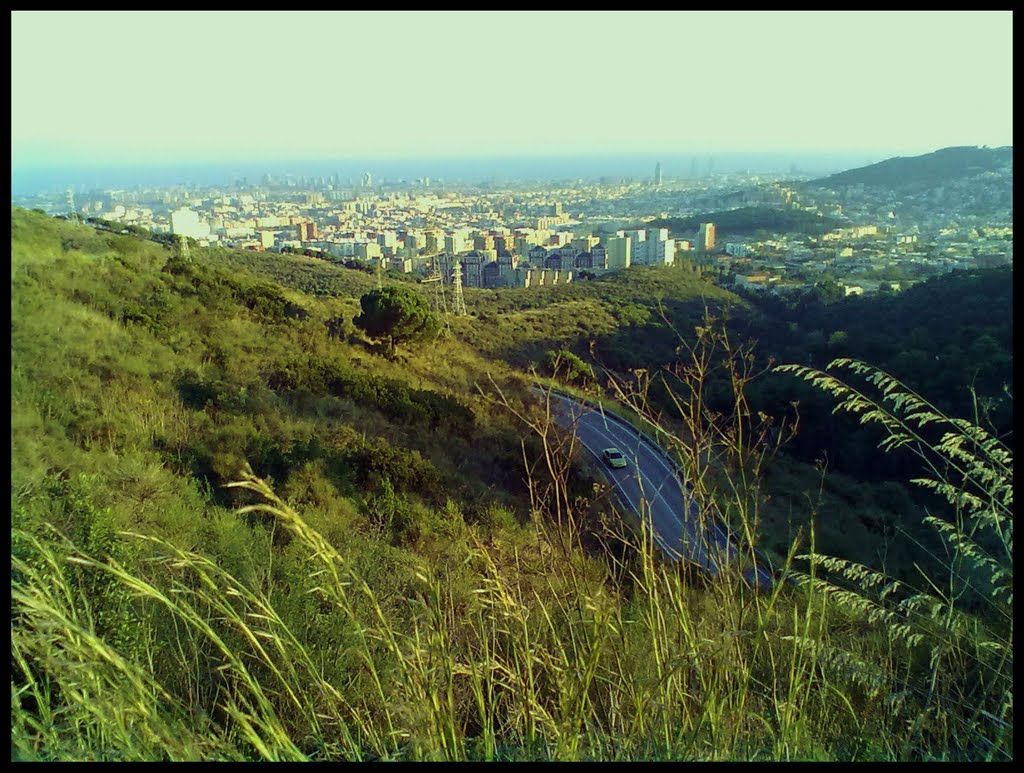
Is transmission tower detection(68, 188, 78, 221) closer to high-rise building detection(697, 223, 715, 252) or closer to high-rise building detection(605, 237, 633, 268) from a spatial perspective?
high-rise building detection(605, 237, 633, 268)

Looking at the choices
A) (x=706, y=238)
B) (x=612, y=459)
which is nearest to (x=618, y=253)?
(x=706, y=238)

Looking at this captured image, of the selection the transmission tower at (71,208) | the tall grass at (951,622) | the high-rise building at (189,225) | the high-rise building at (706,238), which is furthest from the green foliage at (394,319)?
the high-rise building at (706,238)

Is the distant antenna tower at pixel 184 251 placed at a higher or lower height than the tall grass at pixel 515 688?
higher

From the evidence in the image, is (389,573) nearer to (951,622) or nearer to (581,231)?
(951,622)

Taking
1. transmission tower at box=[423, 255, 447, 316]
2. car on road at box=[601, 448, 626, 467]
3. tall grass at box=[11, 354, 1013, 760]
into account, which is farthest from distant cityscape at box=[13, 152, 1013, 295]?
tall grass at box=[11, 354, 1013, 760]

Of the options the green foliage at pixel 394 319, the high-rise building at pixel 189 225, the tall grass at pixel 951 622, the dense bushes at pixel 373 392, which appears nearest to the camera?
the tall grass at pixel 951 622

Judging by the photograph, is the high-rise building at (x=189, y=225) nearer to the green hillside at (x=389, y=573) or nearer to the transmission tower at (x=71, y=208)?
the transmission tower at (x=71, y=208)
